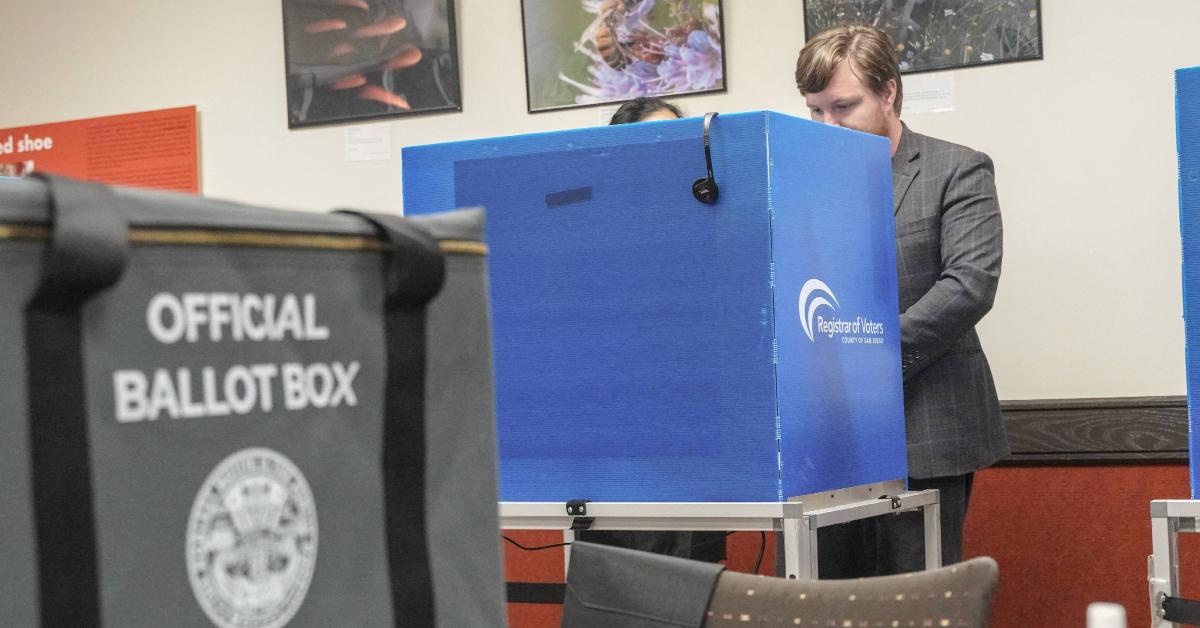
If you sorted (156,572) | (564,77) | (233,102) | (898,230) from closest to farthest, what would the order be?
1. (156,572)
2. (898,230)
3. (564,77)
4. (233,102)

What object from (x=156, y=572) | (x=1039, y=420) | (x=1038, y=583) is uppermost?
(x=156, y=572)

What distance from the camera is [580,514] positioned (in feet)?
5.44

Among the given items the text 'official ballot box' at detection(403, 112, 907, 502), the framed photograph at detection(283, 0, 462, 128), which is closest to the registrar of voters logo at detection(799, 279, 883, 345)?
the text 'official ballot box' at detection(403, 112, 907, 502)

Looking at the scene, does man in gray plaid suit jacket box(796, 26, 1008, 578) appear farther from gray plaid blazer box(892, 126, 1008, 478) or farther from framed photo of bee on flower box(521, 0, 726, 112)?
framed photo of bee on flower box(521, 0, 726, 112)

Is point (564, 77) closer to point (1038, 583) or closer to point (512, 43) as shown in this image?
point (512, 43)

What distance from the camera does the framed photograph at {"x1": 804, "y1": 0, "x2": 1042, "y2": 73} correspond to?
9.42 feet

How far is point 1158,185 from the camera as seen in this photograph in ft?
9.21

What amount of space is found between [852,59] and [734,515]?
97 centimetres

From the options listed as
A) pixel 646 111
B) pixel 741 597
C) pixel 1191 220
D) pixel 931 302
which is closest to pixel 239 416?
pixel 741 597

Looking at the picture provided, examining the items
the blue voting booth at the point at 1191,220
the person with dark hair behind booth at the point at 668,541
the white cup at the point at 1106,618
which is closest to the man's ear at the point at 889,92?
the person with dark hair behind booth at the point at 668,541

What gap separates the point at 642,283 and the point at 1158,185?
5.38 ft

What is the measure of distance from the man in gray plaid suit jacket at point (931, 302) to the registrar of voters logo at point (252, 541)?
1602mm

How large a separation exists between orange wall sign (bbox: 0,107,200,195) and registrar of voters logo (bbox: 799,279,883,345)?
2.45 metres

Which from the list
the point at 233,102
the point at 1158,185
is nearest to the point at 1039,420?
the point at 1158,185
